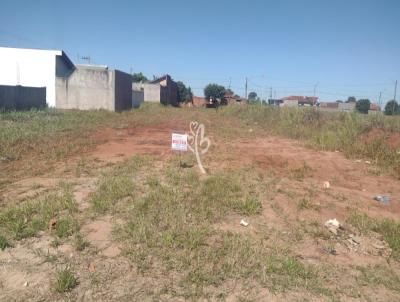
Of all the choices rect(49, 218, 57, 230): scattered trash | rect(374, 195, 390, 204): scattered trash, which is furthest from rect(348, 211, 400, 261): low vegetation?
rect(49, 218, 57, 230): scattered trash

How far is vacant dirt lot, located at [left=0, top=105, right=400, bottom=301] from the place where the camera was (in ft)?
9.43

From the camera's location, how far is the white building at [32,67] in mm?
21531

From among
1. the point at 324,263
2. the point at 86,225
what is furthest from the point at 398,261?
the point at 86,225

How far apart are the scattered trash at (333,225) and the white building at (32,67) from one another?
20.6 meters

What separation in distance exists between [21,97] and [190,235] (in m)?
17.4

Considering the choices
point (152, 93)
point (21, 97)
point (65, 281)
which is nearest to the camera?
point (65, 281)

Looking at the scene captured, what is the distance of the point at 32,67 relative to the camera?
21.7 meters

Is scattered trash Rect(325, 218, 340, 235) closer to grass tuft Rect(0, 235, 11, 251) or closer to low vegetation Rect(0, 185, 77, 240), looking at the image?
low vegetation Rect(0, 185, 77, 240)

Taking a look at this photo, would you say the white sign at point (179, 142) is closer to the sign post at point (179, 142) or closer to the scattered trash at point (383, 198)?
the sign post at point (179, 142)

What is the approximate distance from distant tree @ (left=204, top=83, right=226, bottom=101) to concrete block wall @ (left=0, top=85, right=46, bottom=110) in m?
27.7

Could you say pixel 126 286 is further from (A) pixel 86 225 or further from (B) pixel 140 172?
(B) pixel 140 172

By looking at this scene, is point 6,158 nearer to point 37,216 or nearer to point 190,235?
point 37,216

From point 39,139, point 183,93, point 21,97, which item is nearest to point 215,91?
point 183,93

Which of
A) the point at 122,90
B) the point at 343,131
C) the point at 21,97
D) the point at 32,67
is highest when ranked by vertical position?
the point at 32,67
